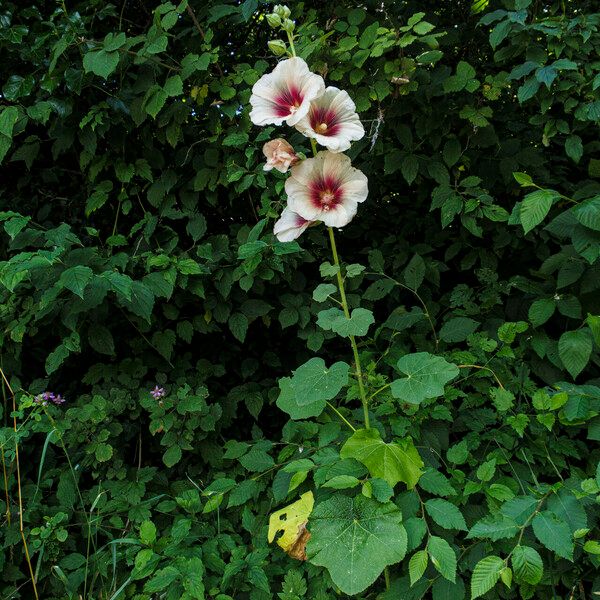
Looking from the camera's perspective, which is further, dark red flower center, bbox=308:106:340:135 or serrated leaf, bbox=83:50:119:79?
serrated leaf, bbox=83:50:119:79

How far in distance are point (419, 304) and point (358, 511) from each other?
1149 mm

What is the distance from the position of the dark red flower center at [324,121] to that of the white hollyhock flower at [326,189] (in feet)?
0.15

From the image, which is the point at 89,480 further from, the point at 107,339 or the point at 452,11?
the point at 452,11

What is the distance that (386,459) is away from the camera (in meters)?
1.22

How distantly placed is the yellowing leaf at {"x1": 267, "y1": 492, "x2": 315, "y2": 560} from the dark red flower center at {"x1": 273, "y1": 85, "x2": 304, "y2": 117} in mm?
902

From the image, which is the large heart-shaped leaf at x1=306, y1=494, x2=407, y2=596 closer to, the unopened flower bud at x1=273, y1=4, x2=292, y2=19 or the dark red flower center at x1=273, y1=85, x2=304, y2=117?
the dark red flower center at x1=273, y1=85, x2=304, y2=117

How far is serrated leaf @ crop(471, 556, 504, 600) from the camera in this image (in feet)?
3.73

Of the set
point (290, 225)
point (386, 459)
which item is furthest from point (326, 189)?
point (386, 459)

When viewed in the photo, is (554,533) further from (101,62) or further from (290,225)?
(101,62)

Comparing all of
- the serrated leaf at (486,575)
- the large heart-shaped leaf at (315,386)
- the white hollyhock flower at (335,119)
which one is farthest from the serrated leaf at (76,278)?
the serrated leaf at (486,575)

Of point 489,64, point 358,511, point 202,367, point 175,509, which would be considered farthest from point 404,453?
point 489,64

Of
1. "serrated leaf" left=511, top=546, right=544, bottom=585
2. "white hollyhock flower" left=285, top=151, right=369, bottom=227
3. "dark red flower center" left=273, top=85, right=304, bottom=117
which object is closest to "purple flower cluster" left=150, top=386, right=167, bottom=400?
"white hollyhock flower" left=285, top=151, right=369, bottom=227

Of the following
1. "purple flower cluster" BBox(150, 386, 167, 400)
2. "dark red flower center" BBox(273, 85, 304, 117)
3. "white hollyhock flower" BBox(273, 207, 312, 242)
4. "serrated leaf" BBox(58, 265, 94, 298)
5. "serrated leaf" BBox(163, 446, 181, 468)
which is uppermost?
"dark red flower center" BBox(273, 85, 304, 117)

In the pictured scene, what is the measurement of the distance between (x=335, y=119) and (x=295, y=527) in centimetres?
96
